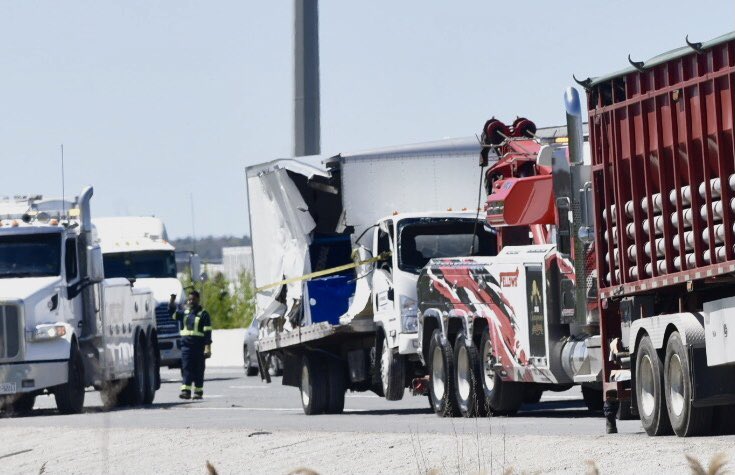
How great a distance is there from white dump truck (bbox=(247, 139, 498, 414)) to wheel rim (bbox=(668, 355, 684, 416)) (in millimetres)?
7549

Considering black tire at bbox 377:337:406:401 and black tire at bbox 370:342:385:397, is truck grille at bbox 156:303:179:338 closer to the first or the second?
black tire at bbox 370:342:385:397

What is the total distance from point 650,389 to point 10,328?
13295 mm

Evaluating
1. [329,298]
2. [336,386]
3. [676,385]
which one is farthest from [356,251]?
[676,385]

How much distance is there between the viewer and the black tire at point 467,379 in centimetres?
2058

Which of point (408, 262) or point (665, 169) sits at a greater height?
point (665, 169)

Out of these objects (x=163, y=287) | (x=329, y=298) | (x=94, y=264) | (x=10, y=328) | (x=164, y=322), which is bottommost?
(x=10, y=328)

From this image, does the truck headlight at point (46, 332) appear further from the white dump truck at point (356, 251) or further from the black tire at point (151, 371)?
the black tire at point (151, 371)

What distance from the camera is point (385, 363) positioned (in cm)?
2312

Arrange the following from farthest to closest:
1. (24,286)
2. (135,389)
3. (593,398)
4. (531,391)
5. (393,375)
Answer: (135,389) → (24,286) → (393,375) → (593,398) → (531,391)

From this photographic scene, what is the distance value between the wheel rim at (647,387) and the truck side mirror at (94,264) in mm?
14490

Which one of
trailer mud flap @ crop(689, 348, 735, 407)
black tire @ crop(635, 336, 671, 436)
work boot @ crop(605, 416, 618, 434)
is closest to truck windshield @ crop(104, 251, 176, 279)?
work boot @ crop(605, 416, 618, 434)

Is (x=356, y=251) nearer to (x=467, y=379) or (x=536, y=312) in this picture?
(x=467, y=379)

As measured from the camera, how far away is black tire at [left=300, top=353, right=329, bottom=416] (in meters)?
24.7

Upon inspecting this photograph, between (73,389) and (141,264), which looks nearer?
(73,389)
